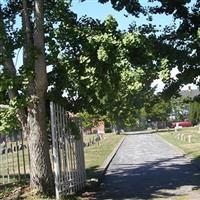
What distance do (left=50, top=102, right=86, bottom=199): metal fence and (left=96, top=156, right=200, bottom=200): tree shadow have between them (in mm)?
863

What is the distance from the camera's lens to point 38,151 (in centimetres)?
1458

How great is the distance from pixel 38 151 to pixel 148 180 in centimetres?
515

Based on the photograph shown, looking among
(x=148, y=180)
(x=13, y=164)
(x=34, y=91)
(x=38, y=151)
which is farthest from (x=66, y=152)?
(x=13, y=164)

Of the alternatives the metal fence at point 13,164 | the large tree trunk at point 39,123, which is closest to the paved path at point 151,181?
the large tree trunk at point 39,123

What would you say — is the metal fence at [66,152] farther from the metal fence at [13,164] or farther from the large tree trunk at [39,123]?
the metal fence at [13,164]

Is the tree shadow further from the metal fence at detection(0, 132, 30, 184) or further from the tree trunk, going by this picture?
the metal fence at detection(0, 132, 30, 184)

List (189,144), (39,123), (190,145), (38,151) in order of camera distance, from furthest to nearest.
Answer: (189,144) → (190,145) → (39,123) → (38,151)

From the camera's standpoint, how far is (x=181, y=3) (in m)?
16.9

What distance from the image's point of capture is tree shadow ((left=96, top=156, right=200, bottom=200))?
50.0ft

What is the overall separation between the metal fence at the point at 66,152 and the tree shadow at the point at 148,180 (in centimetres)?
86

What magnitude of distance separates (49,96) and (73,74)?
0.96 meters

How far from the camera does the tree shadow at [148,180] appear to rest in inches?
600

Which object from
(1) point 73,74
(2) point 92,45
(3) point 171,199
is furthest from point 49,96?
(3) point 171,199

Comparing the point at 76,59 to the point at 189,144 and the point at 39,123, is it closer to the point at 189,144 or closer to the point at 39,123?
the point at 39,123
